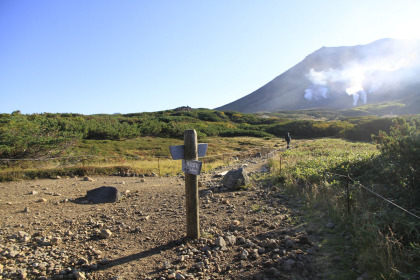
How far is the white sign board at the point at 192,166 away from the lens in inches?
189

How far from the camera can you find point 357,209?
5656 mm

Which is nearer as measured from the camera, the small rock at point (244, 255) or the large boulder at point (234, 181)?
the small rock at point (244, 255)

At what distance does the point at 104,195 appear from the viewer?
26.2 ft

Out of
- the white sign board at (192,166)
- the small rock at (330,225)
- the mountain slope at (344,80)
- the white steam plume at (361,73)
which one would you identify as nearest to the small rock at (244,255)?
the white sign board at (192,166)

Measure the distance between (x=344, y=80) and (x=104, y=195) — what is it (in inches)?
5986

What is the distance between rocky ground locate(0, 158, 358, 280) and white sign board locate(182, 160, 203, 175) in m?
1.25

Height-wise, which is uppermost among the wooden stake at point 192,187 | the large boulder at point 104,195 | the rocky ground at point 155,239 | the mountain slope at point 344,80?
the mountain slope at point 344,80

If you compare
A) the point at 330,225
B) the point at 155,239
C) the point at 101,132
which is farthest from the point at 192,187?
the point at 101,132

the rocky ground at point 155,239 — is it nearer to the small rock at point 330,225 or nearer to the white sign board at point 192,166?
the small rock at point 330,225

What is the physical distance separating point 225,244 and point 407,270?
8.60 feet

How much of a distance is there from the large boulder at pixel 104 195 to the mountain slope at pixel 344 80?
111 meters

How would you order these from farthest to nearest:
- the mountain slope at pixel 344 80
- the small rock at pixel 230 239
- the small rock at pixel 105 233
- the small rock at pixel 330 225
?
1. the mountain slope at pixel 344 80
2. the small rock at pixel 330 225
3. the small rock at pixel 105 233
4. the small rock at pixel 230 239

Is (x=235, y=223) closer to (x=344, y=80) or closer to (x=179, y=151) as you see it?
(x=179, y=151)

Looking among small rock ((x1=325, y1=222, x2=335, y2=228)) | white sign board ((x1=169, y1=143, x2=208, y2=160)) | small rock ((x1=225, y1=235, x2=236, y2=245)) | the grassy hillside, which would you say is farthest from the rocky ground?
the grassy hillside
